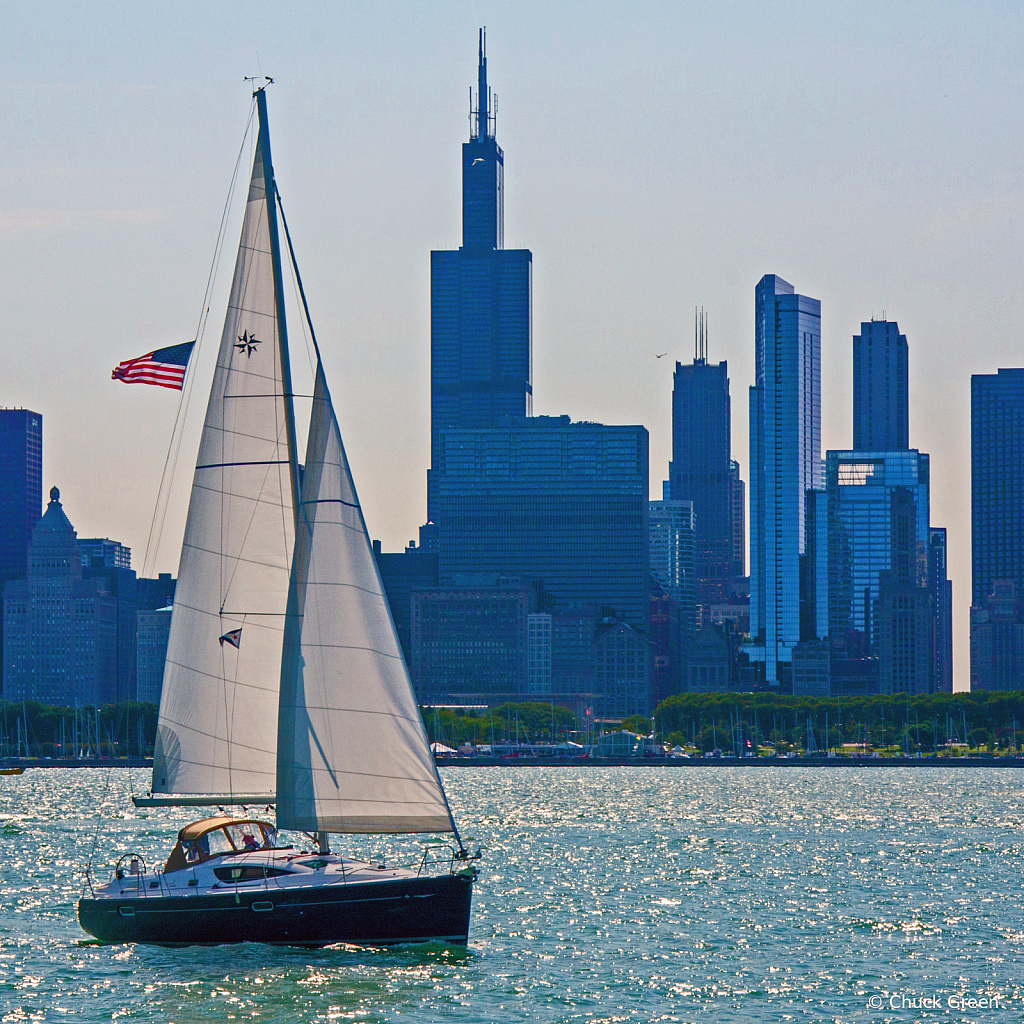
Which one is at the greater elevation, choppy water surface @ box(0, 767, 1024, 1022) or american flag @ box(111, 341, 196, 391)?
american flag @ box(111, 341, 196, 391)

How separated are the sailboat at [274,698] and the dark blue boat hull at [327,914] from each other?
1.7 inches

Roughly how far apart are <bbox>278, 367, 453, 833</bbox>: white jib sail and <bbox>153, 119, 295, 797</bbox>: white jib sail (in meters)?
1.14

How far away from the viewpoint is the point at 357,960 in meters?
42.2

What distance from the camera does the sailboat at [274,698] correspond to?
138 feet

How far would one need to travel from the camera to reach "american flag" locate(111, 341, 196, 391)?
152 feet

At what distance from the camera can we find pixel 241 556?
43.9m

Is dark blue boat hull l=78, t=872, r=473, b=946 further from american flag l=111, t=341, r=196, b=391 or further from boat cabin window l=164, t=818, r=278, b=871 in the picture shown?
american flag l=111, t=341, r=196, b=391

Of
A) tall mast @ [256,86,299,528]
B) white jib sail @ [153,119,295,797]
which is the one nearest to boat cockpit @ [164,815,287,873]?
white jib sail @ [153,119,295,797]

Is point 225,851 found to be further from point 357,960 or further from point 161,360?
point 161,360

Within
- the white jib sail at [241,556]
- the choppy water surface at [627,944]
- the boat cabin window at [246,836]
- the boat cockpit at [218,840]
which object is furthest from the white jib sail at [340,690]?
the choppy water surface at [627,944]

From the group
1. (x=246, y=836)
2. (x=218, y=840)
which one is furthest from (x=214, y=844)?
(x=246, y=836)

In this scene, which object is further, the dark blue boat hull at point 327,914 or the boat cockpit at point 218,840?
the boat cockpit at point 218,840

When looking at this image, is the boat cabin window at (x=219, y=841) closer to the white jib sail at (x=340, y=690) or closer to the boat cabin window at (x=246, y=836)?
the boat cabin window at (x=246, y=836)

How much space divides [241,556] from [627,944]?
45.3 feet
